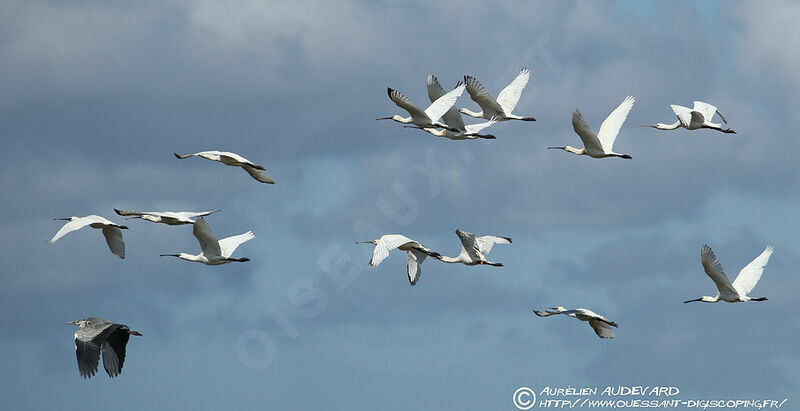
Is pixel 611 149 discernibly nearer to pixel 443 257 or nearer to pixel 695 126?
pixel 695 126

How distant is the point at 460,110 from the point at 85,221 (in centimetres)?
1518

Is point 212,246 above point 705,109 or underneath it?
underneath

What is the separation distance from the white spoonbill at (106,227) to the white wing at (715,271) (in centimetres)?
1885

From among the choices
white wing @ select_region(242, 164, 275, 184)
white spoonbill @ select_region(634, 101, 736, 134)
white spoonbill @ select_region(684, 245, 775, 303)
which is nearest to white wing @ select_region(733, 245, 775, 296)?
white spoonbill @ select_region(684, 245, 775, 303)

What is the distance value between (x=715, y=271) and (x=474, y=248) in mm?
8282

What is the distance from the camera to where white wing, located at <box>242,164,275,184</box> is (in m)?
56.1

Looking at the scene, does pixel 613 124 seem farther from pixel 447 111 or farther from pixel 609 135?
pixel 447 111

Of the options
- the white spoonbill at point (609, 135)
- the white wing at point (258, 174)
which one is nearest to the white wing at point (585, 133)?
the white spoonbill at point (609, 135)

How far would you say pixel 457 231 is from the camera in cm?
5725

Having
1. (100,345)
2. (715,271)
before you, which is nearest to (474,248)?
(715,271)

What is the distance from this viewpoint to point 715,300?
59156 mm

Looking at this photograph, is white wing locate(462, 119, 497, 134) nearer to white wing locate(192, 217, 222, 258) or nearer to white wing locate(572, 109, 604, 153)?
white wing locate(572, 109, 604, 153)

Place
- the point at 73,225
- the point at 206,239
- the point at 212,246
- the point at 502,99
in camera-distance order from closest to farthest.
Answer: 1. the point at 73,225
2. the point at 206,239
3. the point at 212,246
4. the point at 502,99

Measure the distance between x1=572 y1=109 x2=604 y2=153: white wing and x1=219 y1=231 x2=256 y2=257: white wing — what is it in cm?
1186
